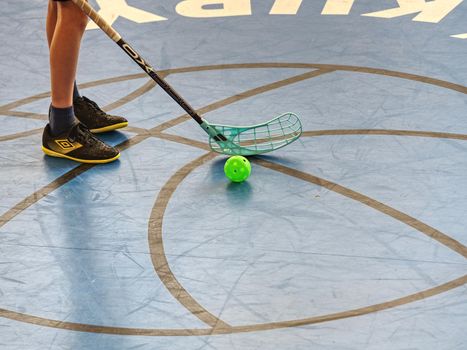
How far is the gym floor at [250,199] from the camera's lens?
306 centimetres

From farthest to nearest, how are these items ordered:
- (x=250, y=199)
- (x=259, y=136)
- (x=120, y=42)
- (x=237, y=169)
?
(x=259, y=136)
(x=120, y=42)
(x=237, y=169)
(x=250, y=199)

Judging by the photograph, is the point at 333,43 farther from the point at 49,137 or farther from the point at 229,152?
the point at 49,137

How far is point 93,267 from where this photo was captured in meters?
3.40

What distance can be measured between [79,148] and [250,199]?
0.94 metres

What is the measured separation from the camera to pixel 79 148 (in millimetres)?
4250

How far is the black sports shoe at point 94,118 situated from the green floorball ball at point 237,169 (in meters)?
0.79

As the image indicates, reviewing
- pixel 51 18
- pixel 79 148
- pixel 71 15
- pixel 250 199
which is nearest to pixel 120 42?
pixel 71 15

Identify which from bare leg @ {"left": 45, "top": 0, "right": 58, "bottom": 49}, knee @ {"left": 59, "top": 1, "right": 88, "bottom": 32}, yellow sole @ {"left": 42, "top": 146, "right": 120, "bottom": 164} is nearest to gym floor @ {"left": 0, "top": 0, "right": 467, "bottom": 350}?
yellow sole @ {"left": 42, "top": 146, "right": 120, "bottom": 164}

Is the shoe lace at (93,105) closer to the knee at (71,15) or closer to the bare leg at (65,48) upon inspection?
the bare leg at (65,48)

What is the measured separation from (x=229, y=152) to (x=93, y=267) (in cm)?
105

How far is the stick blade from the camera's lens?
4191 millimetres

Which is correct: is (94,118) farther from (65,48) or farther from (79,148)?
(65,48)

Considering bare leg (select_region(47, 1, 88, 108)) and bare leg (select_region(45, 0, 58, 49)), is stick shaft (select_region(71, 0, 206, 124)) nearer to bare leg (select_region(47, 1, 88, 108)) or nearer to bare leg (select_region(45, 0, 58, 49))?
bare leg (select_region(47, 1, 88, 108))

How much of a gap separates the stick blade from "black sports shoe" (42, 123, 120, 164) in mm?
509
